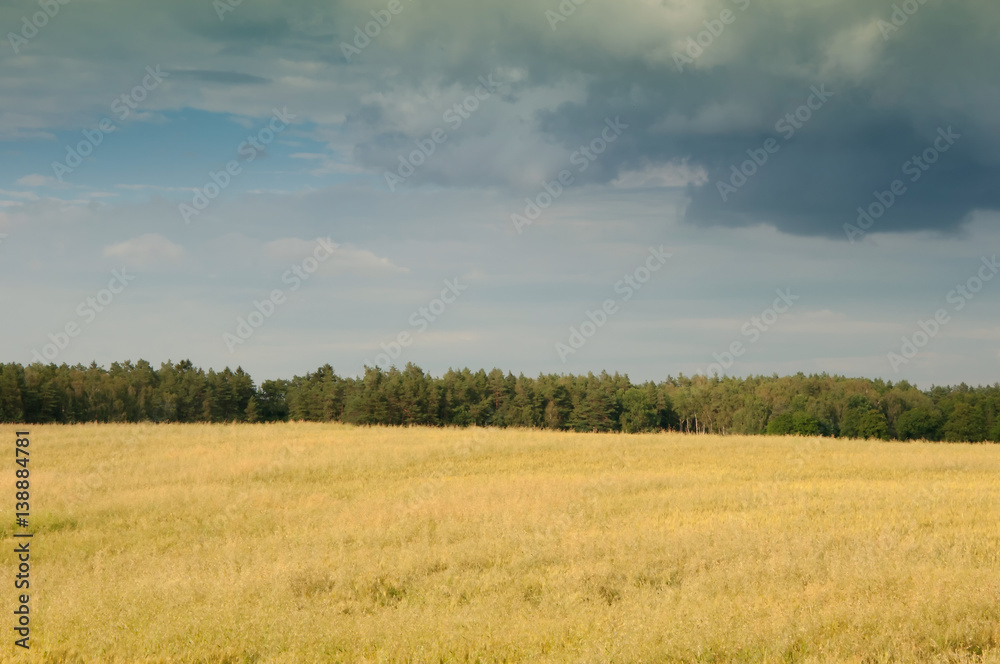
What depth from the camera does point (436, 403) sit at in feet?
283

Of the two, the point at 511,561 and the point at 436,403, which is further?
the point at 436,403

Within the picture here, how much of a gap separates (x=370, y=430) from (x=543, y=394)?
5606 centimetres

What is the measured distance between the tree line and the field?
56820 mm

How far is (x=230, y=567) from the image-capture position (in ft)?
44.7

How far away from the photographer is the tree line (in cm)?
8156

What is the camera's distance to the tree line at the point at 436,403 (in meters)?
81.6

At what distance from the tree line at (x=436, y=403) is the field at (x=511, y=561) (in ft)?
186

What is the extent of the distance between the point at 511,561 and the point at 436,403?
7362cm

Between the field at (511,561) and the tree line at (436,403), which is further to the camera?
the tree line at (436,403)

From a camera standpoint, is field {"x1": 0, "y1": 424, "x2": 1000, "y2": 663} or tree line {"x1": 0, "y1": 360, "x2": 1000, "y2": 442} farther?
tree line {"x1": 0, "y1": 360, "x2": 1000, "y2": 442}

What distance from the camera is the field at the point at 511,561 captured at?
29.4ft

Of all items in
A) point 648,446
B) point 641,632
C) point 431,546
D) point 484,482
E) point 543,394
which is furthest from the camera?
point 543,394

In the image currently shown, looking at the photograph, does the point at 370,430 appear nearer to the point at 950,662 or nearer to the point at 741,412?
the point at 950,662

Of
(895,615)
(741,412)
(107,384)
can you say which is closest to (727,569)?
(895,615)
